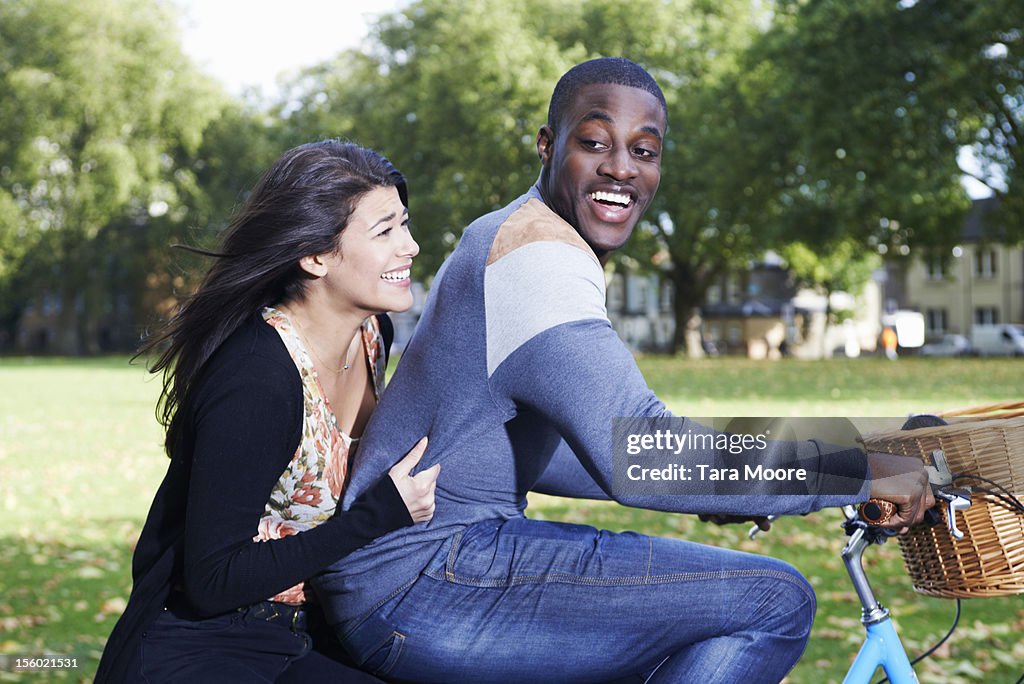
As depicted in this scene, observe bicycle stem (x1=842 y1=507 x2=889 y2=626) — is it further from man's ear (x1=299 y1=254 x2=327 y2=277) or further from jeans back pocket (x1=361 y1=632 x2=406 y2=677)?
man's ear (x1=299 y1=254 x2=327 y2=277)

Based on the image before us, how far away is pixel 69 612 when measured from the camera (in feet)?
22.7

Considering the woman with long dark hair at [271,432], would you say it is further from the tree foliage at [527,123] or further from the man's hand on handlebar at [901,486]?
the tree foliage at [527,123]

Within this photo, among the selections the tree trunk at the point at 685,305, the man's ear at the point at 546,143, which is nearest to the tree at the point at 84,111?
the tree trunk at the point at 685,305

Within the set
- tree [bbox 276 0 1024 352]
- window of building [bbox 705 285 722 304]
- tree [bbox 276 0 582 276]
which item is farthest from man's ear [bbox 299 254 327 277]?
window of building [bbox 705 285 722 304]

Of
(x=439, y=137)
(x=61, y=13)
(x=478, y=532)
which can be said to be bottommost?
(x=478, y=532)

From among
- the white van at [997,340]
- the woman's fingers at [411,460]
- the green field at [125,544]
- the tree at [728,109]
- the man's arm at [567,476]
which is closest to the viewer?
the woman's fingers at [411,460]

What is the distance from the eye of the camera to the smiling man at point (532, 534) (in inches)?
81.5

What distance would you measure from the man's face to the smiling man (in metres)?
0.05

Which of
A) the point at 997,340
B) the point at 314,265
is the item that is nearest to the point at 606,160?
the point at 314,265

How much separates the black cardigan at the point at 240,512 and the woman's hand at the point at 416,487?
0.02m

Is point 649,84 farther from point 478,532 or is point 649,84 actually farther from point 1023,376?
point 1023,376

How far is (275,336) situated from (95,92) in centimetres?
5233

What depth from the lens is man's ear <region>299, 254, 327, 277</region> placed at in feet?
8.53

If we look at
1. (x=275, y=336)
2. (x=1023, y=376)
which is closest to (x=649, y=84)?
(x=275, y=336)
